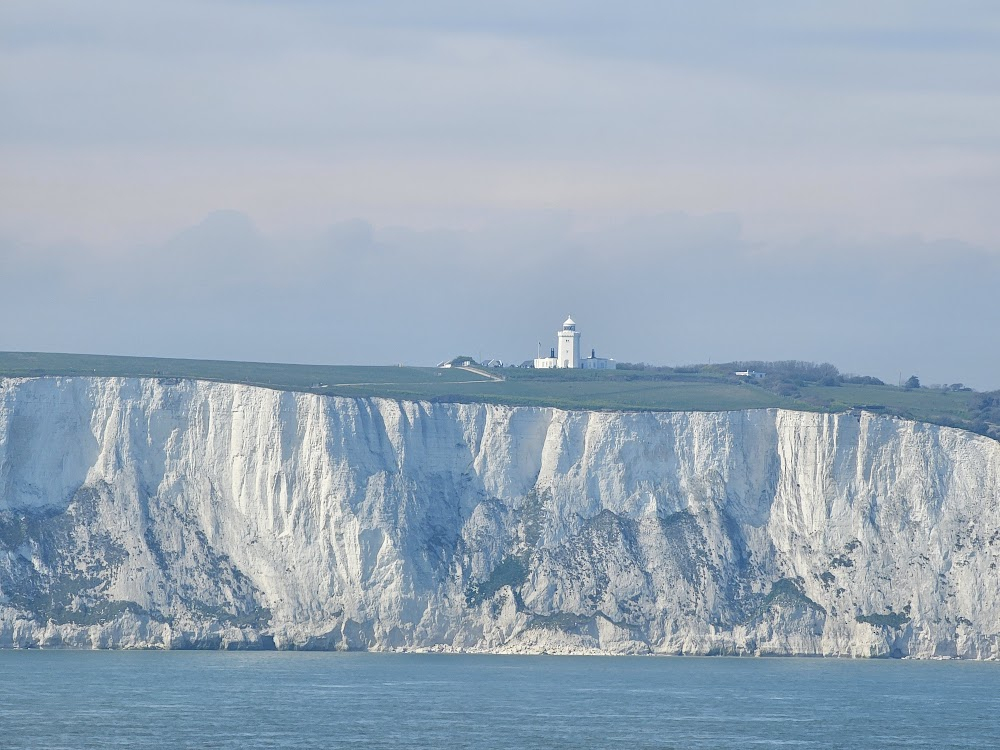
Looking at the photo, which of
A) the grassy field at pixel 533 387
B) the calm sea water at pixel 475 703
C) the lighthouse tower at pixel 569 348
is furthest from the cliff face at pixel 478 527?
the lighthouse tower at pixel 569 348

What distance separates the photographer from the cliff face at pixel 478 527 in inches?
3814

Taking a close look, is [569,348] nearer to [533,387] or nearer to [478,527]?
[533,387]

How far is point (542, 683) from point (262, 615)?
21.2 meters

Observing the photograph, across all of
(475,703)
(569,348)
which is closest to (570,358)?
(569,348)

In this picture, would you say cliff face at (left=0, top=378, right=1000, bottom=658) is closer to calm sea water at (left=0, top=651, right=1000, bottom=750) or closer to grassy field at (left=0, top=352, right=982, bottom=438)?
calm sea water at (left=0, top=651, right=1000, bottom=750)

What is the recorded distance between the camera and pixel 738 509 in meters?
103

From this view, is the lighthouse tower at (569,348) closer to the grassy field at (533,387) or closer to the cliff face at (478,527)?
the grassy field at (533,387)

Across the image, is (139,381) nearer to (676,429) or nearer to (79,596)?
(79,596)

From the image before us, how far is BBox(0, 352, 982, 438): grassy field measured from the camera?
107 m

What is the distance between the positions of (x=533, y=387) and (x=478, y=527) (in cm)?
1763

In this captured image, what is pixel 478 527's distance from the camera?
4001 inches

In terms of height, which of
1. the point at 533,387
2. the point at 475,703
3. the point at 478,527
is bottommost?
the point at 475,703

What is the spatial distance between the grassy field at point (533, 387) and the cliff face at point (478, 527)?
9.17 ft

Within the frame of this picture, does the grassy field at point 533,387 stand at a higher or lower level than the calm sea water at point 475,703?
higher
